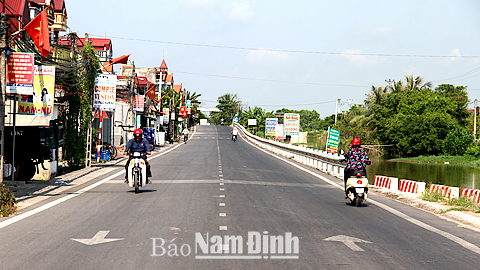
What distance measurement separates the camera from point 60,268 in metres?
5.55

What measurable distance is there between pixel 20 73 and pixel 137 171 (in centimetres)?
423

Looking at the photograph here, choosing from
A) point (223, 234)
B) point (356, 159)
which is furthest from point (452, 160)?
point (223, 234)

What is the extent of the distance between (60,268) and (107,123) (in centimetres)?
3609

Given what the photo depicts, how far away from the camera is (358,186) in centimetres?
1198

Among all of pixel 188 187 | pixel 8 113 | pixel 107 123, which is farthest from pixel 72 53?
pixel 107 123

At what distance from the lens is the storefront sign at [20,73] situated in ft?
40.1

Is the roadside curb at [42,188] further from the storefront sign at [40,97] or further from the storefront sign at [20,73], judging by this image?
the storefront sign at [20,73]

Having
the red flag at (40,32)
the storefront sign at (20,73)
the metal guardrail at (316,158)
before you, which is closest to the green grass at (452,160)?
the metal guardrail at (316,158)

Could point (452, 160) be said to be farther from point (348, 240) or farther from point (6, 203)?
point (6, 203)

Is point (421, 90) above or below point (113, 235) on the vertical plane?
above

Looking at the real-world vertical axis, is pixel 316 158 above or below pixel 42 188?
above

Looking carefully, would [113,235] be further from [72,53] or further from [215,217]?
[72,53]

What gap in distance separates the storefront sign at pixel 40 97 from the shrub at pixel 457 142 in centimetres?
5989

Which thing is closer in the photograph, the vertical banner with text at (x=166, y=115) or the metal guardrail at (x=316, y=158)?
the metal guardrail at (x=316, y=158)
